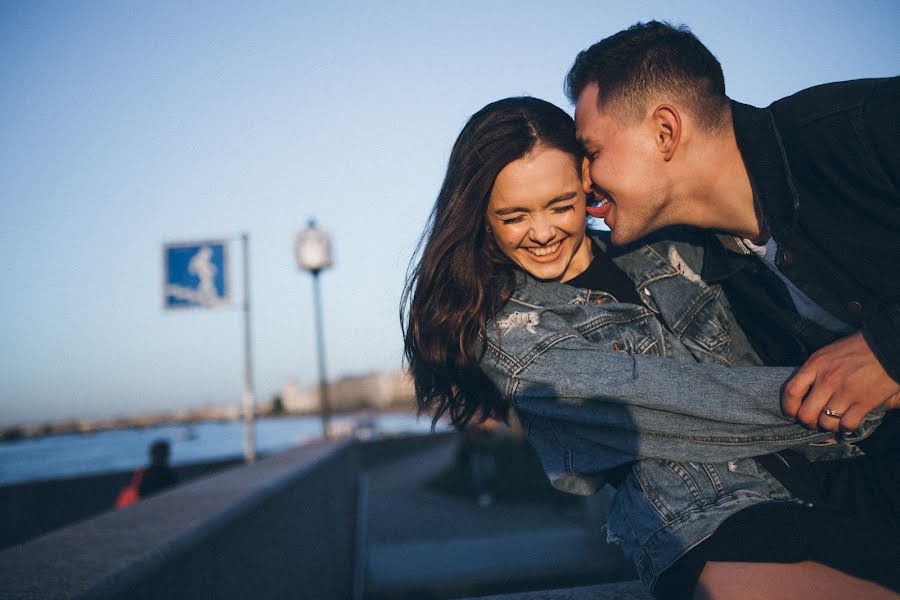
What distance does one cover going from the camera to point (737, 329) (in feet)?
6.86

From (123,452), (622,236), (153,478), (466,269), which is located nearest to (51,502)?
(153,478)

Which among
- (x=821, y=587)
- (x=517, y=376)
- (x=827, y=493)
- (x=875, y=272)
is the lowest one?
(x=821, y=587)

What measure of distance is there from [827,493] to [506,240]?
4.04ft

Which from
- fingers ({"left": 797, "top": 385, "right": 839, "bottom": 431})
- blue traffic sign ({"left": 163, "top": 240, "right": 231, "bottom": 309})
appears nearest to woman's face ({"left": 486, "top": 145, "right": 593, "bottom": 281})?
fingers ({"left": 797, "top": 385, "right": 839, "bottom": 431})

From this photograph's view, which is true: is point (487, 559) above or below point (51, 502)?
below

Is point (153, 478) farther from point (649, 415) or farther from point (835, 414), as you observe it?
→ point (835, 414)

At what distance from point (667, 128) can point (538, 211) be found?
0.50 meters

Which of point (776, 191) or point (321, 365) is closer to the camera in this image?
point (776, 191)

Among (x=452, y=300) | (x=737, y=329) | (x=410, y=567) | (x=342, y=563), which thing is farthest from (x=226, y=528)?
(x=410, y=567)

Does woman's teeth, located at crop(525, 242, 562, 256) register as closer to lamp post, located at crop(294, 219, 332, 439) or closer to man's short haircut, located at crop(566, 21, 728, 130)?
man's short haircut, located at crop(566, 21, 728, 130)

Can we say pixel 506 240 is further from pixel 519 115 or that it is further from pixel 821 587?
pixel 821 587

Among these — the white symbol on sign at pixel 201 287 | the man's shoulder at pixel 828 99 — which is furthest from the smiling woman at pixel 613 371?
the white symbol on sign at pixel 201 287

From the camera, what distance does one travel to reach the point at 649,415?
1.61 m

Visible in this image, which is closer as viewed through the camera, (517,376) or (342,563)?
(517,376)
